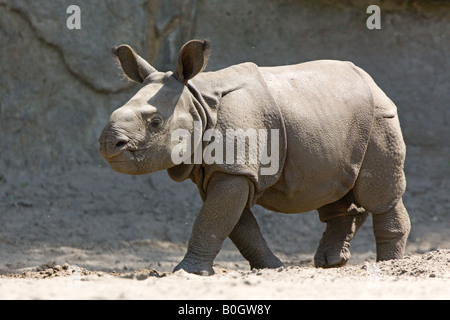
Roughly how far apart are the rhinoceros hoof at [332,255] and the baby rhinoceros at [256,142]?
15.5 inches

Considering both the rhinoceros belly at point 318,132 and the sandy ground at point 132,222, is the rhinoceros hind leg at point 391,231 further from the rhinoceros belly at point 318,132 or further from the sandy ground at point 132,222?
the sandy ground at point 132,222

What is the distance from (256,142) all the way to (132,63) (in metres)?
1.18

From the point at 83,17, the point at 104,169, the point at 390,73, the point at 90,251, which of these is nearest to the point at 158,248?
the point at 90,251

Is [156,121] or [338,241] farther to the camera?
[338,241]

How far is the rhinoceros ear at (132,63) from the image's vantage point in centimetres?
630

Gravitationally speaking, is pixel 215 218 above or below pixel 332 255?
above

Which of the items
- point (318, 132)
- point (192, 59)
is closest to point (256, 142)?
point (318, 132)

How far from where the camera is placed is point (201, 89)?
614 cm

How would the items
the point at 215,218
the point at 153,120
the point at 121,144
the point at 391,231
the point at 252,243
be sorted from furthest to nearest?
1. the point at 391,231
2. the point at 252,243
3. the point at 215,218
4. the point at 153,120
5. the point at 121,144

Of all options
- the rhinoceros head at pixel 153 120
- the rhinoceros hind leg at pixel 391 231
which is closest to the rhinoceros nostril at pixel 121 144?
the rhinoceros head at pixel 153 120

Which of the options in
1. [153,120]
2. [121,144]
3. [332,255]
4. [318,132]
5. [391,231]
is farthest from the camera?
[332,255]

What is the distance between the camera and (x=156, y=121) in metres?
5.80

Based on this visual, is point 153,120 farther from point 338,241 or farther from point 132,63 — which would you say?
point 338,241

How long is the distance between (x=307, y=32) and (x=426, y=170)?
2288 mm
